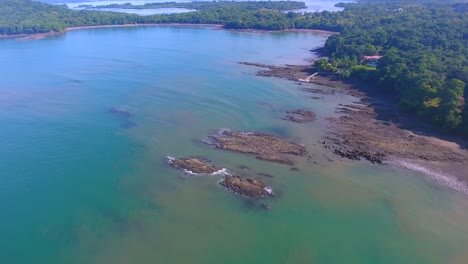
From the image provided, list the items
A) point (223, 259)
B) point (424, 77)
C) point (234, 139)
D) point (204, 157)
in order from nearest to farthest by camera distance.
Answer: point (223, 259) → point (204, 157) → point (234, 139) → point (424, 77)

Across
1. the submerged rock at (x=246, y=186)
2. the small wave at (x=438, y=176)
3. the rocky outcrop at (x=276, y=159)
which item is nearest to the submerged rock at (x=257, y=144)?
the rocky outcrop at (x=276, y=159)

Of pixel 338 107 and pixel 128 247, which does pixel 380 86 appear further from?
pixel 128 247

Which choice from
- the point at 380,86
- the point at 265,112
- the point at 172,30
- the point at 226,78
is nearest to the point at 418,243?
the point at 265,112

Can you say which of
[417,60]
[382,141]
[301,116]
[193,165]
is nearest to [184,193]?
[193,165]

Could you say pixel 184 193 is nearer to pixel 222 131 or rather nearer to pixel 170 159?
pixel 170 159

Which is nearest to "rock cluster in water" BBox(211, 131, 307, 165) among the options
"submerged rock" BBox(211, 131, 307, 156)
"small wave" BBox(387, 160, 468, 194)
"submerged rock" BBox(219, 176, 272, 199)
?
"submerged rock" BBox(211, 131, 307, 156)
